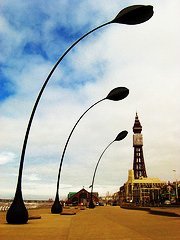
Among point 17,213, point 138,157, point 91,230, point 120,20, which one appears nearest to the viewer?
point 91,230

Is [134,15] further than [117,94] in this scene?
No

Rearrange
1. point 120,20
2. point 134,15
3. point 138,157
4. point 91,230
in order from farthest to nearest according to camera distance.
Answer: point 138,157
point 120,20
point 134,15
point 91,230

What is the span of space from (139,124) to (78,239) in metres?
154

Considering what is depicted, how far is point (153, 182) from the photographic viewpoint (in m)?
152

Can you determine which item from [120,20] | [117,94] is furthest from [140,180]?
[120,20]

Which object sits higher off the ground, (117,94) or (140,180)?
(140,180)

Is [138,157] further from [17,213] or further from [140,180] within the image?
[17,213]

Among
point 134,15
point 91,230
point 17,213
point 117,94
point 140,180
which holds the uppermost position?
point 140,180

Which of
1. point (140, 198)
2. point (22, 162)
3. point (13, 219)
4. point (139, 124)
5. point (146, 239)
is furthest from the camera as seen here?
point (139, 124)

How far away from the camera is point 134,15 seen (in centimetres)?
1238

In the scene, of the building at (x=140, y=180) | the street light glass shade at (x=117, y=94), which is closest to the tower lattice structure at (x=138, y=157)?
the building at (x=140, y=180)

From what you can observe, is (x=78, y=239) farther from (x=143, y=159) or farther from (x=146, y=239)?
(x=143, y=159)

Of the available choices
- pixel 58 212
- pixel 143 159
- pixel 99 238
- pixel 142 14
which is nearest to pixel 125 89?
pixel 142 14

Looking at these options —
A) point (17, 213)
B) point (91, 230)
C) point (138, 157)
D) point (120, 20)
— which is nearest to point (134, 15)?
point (120, 20)
